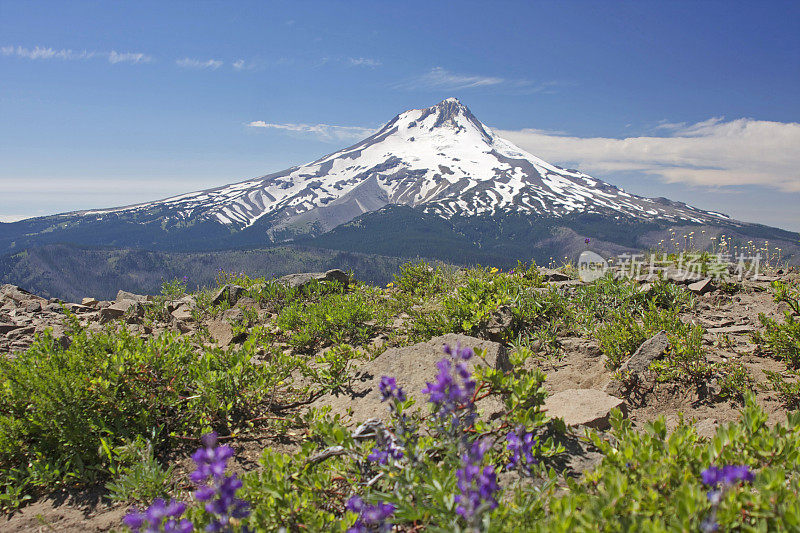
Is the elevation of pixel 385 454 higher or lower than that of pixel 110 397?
higher

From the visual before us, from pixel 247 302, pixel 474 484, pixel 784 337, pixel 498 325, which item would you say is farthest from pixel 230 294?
pixel 784 337

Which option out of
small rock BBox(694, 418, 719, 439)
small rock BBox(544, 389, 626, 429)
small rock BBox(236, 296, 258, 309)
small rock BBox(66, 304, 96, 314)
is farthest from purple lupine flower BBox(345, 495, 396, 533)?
small rock BBox(66, 304, 96, 314)

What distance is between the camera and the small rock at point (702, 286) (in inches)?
323

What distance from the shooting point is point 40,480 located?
3426mm

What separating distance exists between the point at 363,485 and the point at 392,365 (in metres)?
2.21

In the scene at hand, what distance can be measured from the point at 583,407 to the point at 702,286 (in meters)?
6.09

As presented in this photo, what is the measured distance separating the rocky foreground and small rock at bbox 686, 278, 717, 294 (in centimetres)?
3

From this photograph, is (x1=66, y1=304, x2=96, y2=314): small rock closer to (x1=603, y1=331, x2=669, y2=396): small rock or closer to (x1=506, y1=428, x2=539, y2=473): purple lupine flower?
(x1=506, y1=428, x2=539, y2=473): purple lupine flower

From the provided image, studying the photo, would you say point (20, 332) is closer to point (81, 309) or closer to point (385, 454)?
point (81, 309)

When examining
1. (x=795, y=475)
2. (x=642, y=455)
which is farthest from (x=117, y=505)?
(x=795, y=475)

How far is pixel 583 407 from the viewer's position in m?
3.89

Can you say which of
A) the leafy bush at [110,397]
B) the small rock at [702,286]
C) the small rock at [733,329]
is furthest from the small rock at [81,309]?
the small rock at [702,286]

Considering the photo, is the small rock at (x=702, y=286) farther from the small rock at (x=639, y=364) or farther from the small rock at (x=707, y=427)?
the small rock at (x=707, y=427)

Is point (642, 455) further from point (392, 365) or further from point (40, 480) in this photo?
point (40, 480)
